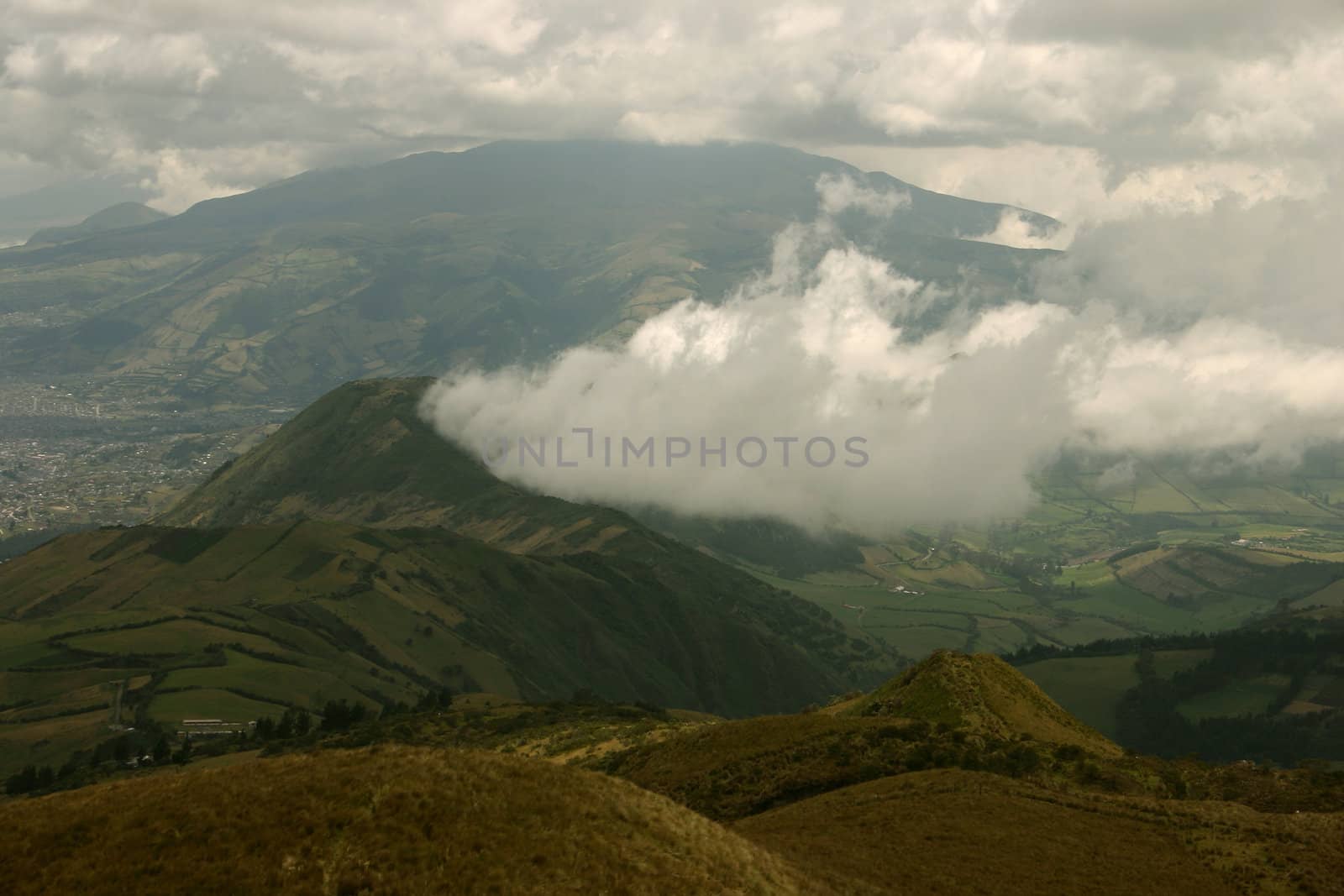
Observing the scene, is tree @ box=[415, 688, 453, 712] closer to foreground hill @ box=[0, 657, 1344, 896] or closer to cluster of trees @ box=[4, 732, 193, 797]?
cluster of trees @ box=[4, 732, 193, 797]

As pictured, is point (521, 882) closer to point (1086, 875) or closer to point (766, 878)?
point (766, 878)

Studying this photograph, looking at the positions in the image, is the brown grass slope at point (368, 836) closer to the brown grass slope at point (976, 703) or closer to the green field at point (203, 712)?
the brown grass slope at point (976, 703)

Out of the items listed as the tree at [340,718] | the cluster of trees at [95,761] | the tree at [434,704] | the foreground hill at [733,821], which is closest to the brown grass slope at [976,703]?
the foreground hill at [733,821]

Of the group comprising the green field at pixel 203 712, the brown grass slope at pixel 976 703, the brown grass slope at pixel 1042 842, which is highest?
the brown grass slope at pixel 1042 842

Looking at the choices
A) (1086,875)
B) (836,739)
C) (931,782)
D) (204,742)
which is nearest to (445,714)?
(204,742)

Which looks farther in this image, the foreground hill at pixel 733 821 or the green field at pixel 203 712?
the green field at pixel 203 712
